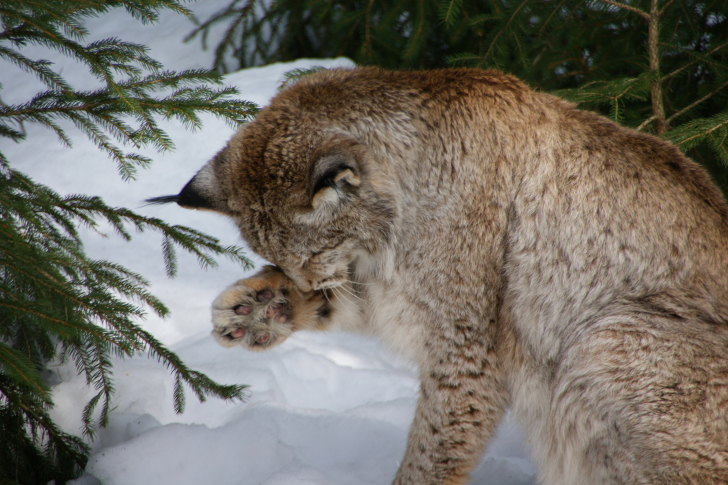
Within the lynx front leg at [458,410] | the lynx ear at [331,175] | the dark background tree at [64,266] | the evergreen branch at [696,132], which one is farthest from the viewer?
the evergreen branch at [696,132]

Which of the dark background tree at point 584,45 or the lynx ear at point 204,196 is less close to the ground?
the dark background tree at point 584,45

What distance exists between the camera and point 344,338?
4.96m

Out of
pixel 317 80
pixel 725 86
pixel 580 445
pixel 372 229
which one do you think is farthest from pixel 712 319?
pixel 725 86

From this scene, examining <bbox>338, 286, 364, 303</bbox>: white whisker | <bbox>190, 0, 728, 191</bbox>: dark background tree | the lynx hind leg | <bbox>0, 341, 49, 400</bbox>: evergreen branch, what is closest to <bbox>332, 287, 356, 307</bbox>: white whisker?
<bbox>338, 286, 364, 303</bbox>: white whisker

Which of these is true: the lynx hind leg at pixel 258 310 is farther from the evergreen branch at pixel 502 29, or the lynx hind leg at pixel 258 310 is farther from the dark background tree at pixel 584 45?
the evergreen branch at pixel 502 29

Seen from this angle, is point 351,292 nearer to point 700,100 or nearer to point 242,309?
point 242,309

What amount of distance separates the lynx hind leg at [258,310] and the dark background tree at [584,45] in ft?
7.64

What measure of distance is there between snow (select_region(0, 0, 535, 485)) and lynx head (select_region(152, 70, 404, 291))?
791 mm

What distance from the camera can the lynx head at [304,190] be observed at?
267cm

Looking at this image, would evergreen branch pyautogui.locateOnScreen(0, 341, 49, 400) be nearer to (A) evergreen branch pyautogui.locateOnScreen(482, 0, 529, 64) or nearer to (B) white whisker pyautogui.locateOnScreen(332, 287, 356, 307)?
(B) white whisker pyautogui.locateOnScreen(332, 287, 356, 307)

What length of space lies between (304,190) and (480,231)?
855 millimetres

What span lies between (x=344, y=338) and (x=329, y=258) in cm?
230

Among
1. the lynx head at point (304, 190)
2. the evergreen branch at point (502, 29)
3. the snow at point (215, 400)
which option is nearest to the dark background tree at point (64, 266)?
the snow at point (215, 400)

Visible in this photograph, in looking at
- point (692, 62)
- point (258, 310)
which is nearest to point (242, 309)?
point (258, 310)
